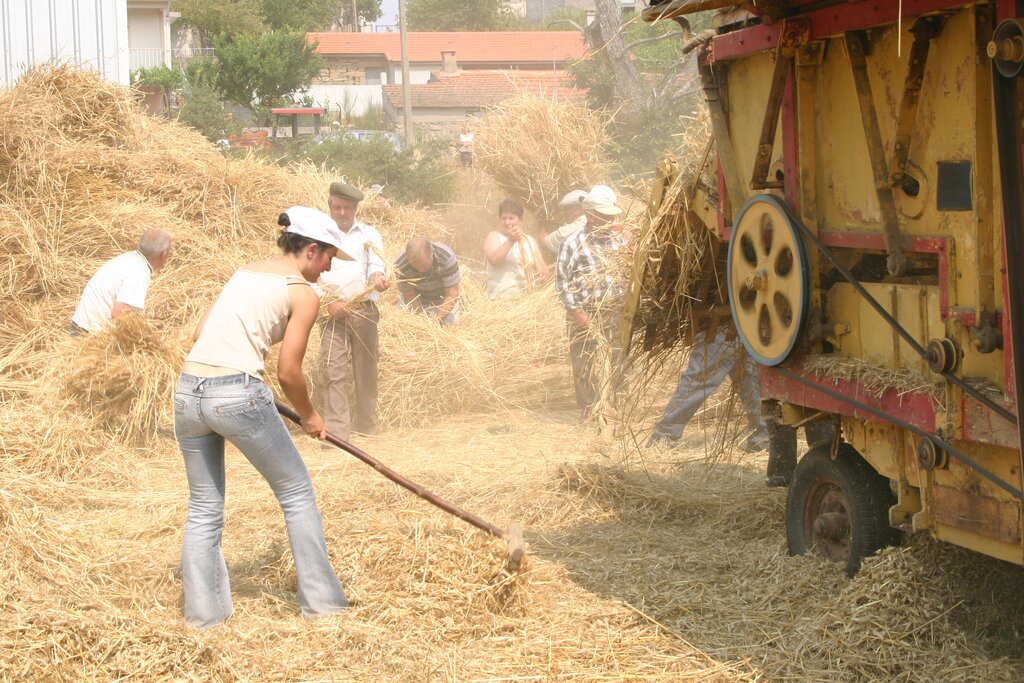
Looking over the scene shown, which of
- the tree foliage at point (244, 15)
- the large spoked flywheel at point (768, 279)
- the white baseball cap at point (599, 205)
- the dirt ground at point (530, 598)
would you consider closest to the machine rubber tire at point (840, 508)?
the dirt ground at point (530, 598)

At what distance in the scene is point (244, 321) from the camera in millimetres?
4918

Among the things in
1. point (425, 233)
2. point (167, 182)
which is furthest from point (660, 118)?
point (167, 182)

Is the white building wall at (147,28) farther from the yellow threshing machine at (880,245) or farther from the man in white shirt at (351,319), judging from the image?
the yellow threshing machine at (880,245)

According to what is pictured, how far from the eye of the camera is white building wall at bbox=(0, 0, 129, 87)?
1602 cm

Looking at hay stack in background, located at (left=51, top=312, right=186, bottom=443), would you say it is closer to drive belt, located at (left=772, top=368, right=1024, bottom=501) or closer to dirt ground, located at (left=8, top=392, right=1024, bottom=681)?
dirt ground, located at (left=8, top=392, right=1024, bottom=681)

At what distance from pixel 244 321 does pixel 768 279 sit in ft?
6.94

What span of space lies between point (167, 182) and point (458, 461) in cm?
437

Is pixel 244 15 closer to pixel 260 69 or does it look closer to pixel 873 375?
pixel 260 69

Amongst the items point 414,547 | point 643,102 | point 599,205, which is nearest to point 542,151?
point 599,205

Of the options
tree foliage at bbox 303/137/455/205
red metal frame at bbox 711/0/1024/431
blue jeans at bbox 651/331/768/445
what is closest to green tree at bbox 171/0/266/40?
tree foliage at bbox 303/137/455/205

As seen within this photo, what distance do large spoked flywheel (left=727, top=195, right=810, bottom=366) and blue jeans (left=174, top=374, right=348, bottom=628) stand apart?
6.44 feet

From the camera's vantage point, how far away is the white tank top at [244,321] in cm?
489

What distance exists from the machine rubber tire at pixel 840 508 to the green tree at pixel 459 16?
236 ft

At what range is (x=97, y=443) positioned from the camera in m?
8.05
